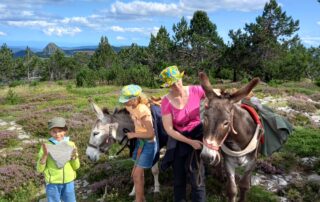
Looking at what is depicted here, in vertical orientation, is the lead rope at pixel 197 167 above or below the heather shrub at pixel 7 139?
above

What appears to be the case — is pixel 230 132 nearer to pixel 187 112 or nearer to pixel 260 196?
pixel 187 112

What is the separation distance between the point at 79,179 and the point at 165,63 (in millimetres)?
43850

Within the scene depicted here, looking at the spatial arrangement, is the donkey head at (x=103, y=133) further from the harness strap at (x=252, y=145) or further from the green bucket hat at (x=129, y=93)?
the harness strap at (x=252, y=145)

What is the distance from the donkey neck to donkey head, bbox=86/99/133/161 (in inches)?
93.2

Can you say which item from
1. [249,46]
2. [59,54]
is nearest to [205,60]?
[249,46]

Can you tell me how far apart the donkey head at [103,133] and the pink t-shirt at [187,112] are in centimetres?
181

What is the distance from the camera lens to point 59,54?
343 ft

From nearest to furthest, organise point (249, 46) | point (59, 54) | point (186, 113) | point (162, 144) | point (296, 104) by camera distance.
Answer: point (186, 113)
point (162, 144)
point (296, 104)
point (249, 46)
point (59, 54)

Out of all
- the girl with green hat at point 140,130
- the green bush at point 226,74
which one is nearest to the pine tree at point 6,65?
the green bush at point 226,74

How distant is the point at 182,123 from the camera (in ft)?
17.1

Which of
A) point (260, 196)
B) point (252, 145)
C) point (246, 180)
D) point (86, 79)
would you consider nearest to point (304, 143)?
point (260, 196)

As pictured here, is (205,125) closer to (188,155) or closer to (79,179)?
(188,155)

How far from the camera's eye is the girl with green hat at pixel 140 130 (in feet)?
18.9

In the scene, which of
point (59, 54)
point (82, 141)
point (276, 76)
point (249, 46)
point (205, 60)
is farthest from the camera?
point (59, 54)
